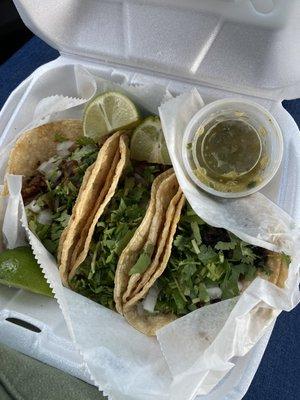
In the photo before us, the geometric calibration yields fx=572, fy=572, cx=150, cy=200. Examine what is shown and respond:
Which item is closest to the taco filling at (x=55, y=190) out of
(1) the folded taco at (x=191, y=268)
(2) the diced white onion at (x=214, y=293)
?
(1) the folded taco at (x=191, y=268)

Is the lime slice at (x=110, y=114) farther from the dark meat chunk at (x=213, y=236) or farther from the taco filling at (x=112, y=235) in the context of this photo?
the dark meat chunk at (x=213, y=236)

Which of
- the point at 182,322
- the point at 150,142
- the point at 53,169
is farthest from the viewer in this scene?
the point at 53,169

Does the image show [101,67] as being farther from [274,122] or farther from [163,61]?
[274,122]

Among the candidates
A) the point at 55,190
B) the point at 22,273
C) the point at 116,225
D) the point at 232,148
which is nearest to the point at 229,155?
the point at 232,148

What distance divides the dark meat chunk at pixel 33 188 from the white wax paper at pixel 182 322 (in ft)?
0.21

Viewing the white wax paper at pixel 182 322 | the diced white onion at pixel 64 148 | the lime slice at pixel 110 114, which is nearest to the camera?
the white wax paper at pixel 182 322

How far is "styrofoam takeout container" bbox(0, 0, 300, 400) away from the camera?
1.20 metres

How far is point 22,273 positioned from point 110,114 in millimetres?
421

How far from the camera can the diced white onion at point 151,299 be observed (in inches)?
50.1

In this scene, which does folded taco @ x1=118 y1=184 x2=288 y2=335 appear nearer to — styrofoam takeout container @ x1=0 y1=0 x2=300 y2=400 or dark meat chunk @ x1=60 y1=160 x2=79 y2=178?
styrofoam takeout container @ x1=0 y1=0 x2=300 y2=400

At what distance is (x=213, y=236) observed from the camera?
1.25 m

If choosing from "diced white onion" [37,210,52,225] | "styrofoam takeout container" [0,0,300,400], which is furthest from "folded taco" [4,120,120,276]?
"styrofoam takeout container" [0,0,300,400]

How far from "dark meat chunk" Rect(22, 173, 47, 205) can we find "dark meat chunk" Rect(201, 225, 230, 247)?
43 centimetres

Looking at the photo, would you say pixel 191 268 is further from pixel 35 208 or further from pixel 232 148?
pixel 35 208
